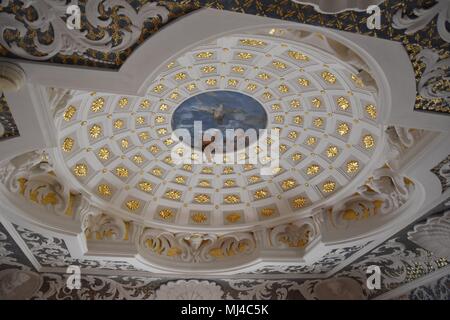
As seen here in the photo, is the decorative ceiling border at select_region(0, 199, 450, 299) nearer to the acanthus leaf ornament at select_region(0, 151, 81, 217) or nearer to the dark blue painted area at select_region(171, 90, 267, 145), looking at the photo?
the acanthus leaf ornament at select_region(0, 151, 81, 217)

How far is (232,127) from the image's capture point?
13820 millimetres

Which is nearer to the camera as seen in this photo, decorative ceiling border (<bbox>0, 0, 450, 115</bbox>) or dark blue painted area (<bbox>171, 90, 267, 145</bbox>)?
decorative ceiling border (<bbox>0, 0, 450, 115</bbox>)

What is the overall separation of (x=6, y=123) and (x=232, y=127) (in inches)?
287

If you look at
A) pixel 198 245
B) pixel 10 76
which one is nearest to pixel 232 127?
pixel 198 245

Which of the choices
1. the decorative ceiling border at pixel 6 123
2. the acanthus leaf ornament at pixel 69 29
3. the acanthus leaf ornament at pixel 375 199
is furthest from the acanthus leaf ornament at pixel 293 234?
the acanthus leaf ornament at pixel 69 29

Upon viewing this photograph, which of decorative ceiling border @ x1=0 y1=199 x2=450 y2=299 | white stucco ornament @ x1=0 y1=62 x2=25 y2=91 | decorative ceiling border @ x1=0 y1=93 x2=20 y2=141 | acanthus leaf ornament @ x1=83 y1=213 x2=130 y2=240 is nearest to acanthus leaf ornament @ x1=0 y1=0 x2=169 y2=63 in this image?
white stucco ornament @ x1=0 y1=62 x2=25 y2=91

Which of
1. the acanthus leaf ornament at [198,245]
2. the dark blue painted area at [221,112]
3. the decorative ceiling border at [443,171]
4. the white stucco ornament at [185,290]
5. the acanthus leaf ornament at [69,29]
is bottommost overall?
the white stucco ornament at [185,290]

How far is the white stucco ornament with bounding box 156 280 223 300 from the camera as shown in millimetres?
15727

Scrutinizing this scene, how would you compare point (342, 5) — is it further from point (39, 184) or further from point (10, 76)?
point (39, 184)

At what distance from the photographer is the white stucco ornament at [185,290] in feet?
51.6

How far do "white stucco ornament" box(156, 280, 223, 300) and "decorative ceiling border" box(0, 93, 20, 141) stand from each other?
929cm

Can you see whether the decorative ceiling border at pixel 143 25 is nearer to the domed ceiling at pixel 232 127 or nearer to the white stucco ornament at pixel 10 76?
the white stucco ornament at pixel 10 76

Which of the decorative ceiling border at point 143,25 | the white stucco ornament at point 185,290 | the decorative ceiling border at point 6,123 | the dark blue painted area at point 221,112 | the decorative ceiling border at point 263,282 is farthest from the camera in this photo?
the white stucco ornament at point 185,290

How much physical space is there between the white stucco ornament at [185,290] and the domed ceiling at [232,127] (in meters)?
2.21
